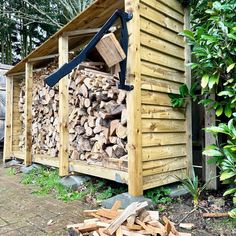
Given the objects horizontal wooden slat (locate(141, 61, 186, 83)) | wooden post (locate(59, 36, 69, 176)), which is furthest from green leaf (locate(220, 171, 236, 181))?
wooden post (locate(59, 36, 69, 176))

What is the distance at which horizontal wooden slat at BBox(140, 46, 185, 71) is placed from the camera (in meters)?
2.54

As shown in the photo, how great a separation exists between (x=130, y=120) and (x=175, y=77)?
0.91m

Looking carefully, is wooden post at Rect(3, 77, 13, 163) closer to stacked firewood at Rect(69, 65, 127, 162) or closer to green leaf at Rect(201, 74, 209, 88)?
stacked firewood at Rect(69, 65, 127, 162)

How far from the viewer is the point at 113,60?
7.39 ft

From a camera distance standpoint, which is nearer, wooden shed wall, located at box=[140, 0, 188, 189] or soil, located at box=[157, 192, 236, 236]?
soil, located at box=[157, 192, 236, 236]

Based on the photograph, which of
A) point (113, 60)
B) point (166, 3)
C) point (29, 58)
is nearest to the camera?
point (113, 60)

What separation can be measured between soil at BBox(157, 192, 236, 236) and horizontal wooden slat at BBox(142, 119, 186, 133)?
720 mm

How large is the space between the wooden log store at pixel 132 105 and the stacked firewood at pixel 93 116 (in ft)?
0.04

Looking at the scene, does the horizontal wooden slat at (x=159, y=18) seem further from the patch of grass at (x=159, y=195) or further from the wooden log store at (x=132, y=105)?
the patch of grass at (x=159, y=195)

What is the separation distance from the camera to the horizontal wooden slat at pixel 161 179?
2469 millimetres

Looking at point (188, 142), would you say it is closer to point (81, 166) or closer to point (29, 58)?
point (81, 166)

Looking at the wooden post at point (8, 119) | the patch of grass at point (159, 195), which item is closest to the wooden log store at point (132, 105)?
the patch of grass at point (159, 195)

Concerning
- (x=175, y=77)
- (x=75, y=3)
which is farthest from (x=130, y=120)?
(x=75, y=3)

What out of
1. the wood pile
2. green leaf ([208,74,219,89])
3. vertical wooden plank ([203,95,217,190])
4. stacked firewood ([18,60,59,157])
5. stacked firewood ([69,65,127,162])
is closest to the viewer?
the wood pile
